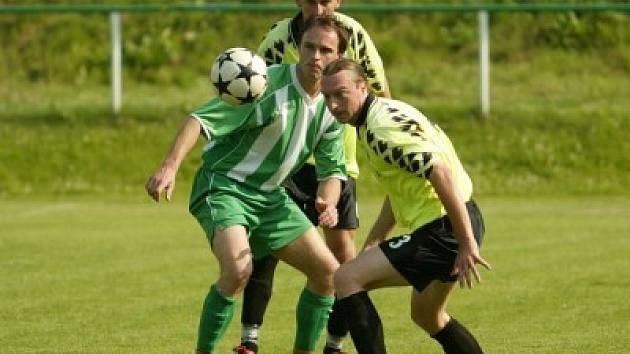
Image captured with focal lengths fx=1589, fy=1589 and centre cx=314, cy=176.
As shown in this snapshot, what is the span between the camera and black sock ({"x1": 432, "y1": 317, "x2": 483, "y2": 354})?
751 centimetres

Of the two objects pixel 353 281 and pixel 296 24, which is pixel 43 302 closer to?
pixel 296 24

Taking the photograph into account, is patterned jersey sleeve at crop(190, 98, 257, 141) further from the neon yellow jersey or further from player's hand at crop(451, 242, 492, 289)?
player's hand at crop(451, 242, 492, 289)

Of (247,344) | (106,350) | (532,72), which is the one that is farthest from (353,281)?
(532,72)

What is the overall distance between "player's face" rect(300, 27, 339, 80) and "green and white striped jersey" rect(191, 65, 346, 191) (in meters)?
0.18

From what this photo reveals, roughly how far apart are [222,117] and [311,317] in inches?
48.5

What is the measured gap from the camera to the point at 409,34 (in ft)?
76.9

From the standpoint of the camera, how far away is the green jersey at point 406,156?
6.94 meters

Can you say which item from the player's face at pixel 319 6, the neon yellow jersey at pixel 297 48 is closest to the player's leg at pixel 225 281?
the neon yellow jersey at pixel 297 48

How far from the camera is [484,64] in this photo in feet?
67.5

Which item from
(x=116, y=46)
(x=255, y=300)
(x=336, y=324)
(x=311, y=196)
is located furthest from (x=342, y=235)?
(x=116, y=46)

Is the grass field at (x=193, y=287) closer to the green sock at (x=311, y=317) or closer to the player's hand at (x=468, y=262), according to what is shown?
the green sock at (x=311, y=317)

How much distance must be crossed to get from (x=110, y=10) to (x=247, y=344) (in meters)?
12.9

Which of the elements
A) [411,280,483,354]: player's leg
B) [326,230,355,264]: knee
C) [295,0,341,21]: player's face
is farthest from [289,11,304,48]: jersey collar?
[411,280,483,354]: player's leg

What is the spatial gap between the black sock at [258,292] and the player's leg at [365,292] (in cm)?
143
